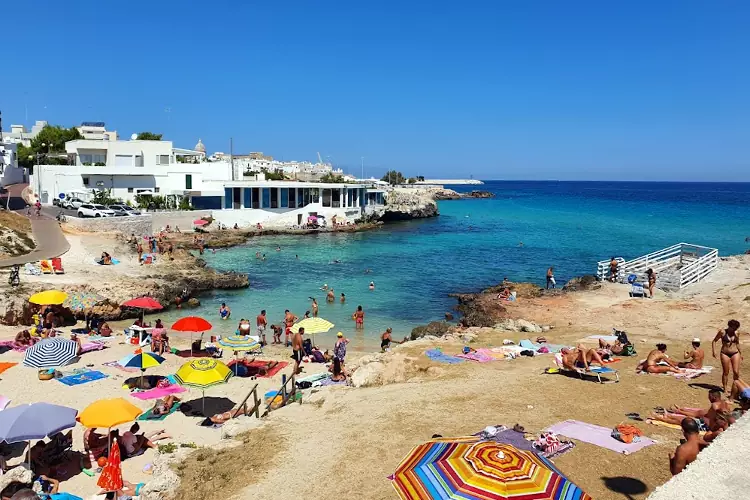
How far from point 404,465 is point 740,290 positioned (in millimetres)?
22132

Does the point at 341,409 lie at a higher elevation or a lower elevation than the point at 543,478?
lower

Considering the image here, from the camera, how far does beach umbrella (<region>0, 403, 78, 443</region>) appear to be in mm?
9609

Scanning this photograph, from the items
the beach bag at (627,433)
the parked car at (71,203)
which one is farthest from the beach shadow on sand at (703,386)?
the parked car at (71,203)

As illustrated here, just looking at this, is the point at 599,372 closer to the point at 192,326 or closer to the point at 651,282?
the point at 192,326

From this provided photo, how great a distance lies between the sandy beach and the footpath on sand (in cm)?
1073

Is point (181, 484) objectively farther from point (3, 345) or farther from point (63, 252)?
point (63, 252)

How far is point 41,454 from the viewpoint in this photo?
10289mm

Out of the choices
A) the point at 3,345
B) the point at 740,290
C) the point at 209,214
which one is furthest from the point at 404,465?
the point at 209,214

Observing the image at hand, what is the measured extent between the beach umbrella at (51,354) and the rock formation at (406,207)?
190 feet

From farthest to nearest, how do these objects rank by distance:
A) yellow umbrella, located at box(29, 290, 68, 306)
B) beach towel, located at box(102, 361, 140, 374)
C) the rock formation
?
the rock formation
yellow umbrella, located at box(29, 290, 68, 306)
beach towel, located at box(102, 361, 140, 374)

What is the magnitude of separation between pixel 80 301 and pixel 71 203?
1202 inches

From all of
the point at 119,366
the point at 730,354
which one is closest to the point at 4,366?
the point at 119,366

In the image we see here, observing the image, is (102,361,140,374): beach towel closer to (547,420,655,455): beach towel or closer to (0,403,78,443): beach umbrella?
(0,403,78,443): beach umbrella

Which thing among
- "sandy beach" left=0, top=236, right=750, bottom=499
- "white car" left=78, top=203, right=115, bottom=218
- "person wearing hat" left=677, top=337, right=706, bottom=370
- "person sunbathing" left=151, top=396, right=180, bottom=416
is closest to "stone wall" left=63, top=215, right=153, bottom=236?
"white car" left=78, top=203, right=115, bottom=218
